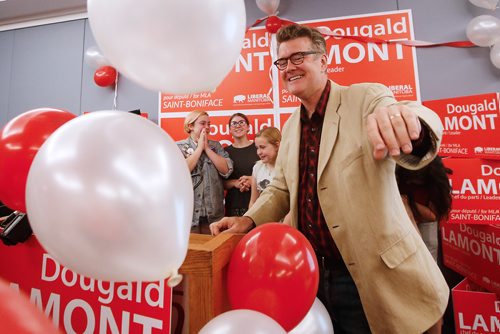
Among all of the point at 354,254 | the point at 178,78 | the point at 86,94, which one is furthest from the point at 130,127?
the point at 86,94

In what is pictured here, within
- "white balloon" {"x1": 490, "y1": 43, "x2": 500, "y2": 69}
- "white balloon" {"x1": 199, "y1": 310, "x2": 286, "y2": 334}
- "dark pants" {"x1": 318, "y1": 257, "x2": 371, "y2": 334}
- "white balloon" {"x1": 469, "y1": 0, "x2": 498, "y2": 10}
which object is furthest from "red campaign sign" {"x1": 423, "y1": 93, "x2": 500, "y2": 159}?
"white balloon" {"x1": 199, "y1": 310, "x2": 286, "y2": 334}

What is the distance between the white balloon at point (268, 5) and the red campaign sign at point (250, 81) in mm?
178

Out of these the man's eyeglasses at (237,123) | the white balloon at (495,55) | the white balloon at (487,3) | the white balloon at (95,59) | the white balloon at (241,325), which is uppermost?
the white balloon at (95,59)

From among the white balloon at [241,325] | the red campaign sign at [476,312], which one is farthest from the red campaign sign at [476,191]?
the white balloon at [241,325]

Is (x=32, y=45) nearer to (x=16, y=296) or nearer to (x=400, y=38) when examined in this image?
(x=400, y=38)

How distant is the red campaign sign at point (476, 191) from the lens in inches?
70.3

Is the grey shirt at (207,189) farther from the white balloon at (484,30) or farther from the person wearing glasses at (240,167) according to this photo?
the white balloon at (484,30)

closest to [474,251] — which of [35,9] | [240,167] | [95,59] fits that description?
[240,167]

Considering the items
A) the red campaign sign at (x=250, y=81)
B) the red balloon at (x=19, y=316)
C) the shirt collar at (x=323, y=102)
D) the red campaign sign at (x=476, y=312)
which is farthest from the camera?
the red campaign sign at (x=250, y=81)

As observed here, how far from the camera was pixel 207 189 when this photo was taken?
244 cm

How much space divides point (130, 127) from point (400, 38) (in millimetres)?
2973

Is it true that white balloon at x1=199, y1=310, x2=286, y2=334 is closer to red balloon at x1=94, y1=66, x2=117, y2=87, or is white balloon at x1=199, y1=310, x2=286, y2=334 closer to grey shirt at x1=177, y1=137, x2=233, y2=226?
grey shirt at x1=177, y1=137, x2=233, y2=226

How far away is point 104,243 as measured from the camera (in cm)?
37

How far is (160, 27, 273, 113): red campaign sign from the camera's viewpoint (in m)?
2.95
